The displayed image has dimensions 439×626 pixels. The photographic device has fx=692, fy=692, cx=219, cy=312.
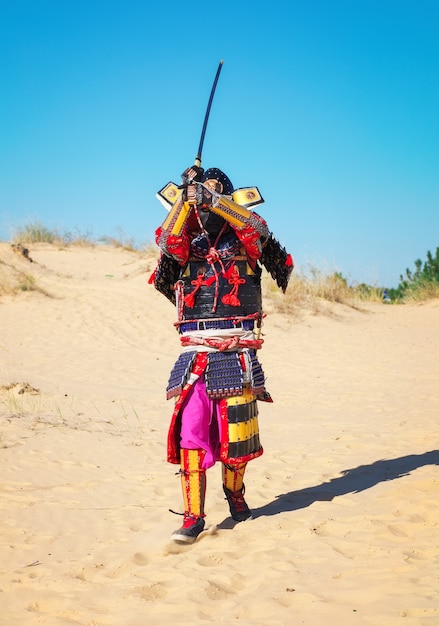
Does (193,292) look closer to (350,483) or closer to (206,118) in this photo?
(206,118)

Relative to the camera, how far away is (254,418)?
4324 millimetres

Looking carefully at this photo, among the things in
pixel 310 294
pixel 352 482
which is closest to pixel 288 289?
pixel 310 294

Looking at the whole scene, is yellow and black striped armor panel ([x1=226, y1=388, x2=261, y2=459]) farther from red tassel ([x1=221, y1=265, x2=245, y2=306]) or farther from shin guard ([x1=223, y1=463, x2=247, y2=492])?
red tassel ([x1=221, y1=265, x2=245, y2=306])

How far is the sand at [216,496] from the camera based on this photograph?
3.21 metres

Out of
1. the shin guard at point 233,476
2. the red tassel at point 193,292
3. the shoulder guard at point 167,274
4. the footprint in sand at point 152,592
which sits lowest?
the footprint in sand at point 152,592

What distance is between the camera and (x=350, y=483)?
17.8 feet

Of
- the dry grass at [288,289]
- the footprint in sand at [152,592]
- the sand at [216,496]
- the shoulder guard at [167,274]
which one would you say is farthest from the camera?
the dry grass at [288,289]

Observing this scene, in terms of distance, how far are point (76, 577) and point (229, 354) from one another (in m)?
1.53

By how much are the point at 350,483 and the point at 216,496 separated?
105 cm

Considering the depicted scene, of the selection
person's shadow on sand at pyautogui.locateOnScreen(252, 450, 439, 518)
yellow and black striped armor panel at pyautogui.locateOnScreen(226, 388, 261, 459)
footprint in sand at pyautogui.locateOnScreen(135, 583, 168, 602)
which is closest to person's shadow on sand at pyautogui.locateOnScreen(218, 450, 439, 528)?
person's shadow on sand at pyautogui.locateOnScreen(252, 450, 439, 518)

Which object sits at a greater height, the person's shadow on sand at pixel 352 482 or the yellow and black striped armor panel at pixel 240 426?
the yellow and black striped armor panel at pixel 240 426

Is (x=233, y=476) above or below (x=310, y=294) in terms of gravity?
below

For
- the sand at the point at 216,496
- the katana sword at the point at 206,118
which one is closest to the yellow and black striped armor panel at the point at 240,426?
the sand at the point at 216,496

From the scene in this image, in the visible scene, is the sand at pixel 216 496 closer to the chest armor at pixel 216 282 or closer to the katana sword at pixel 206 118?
the chest armor at pixel 216 282
